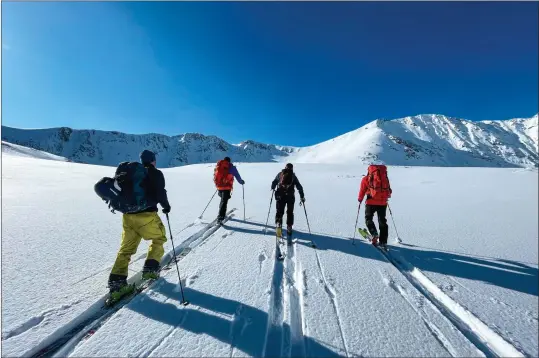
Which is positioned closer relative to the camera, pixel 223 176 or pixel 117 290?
pixel 117 290

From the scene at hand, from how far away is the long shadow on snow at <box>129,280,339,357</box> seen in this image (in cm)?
250

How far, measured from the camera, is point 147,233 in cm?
374

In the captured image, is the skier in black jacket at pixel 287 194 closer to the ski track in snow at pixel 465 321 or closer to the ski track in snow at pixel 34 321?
the ski track in snow at pixel 465 321

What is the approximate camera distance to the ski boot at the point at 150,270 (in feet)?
12.3

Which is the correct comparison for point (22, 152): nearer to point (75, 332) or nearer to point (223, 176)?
point (223, 176)

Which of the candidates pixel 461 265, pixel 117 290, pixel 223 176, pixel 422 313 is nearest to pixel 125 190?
pixel 117 290

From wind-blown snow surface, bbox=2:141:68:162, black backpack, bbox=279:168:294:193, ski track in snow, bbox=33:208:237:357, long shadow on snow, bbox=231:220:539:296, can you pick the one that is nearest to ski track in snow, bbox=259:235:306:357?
long shadow on snow, bbox=231:220:539:296

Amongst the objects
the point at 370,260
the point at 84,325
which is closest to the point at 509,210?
the point at 370,260

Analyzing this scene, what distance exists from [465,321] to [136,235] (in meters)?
4.65

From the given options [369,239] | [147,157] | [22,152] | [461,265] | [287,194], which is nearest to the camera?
[147,157]

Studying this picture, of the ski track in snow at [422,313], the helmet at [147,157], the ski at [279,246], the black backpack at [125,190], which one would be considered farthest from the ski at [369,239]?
the helmet at [147,157]

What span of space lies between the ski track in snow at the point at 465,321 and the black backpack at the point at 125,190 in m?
4.42

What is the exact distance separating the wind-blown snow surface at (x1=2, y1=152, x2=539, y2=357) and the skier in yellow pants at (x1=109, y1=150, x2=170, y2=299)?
1.09 ft

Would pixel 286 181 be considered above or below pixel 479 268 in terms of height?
above
